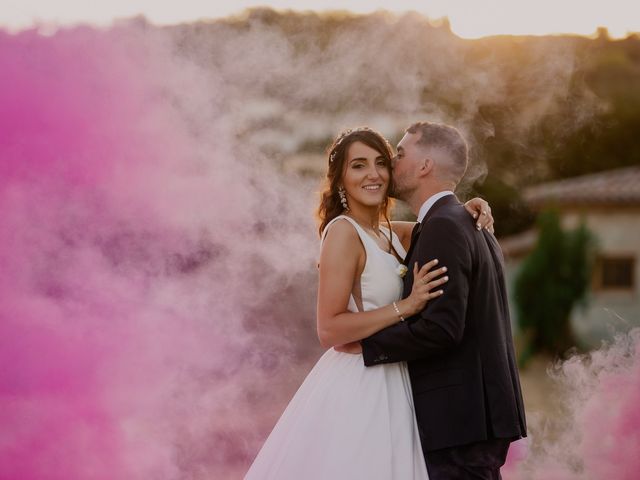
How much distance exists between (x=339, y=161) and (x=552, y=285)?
1504cm

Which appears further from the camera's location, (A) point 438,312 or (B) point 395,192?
(B) point 395,192

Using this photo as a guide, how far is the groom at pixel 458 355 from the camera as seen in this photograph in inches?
147


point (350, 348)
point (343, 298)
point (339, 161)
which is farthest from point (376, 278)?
point (339, 161)

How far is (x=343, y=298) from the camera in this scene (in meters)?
3.94

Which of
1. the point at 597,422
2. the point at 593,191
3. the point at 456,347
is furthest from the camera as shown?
the point at 593,191

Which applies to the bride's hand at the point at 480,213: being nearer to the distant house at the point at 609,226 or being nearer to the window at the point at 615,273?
the distant house at the point at 609,226

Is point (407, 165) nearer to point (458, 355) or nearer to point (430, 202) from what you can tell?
point (430, 202)

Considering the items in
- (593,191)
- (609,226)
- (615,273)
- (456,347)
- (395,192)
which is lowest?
(615,273)

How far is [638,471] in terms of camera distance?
17.8ft

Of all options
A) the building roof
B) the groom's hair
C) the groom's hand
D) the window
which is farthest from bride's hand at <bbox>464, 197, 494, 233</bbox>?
the window

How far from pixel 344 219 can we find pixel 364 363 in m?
0.61

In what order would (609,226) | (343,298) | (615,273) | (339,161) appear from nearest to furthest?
(343,298)
(339,161)
(609,226)
(615,273)

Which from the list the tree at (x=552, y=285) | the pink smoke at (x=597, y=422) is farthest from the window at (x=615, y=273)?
the pink smoke at (x=597, y=422)

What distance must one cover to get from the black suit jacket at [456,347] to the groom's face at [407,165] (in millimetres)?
231
